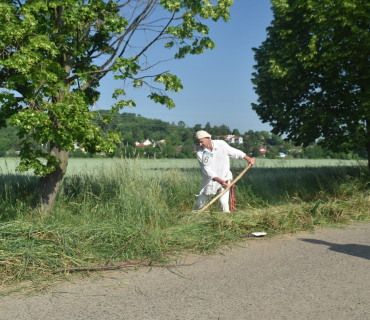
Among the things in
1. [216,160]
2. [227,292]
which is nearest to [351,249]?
[227,292]

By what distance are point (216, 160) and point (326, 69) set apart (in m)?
7.38

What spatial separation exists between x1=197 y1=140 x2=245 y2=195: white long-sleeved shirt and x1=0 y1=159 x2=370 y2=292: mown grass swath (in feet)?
1.92

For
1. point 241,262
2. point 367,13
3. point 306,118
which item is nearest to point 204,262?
point 241,262

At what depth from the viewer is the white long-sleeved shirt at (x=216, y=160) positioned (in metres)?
6.78

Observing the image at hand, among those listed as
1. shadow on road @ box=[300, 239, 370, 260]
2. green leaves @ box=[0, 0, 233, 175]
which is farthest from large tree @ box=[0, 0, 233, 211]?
shadow on road @ box=[300, 239, 370, 260]

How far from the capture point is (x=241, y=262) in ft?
14.8

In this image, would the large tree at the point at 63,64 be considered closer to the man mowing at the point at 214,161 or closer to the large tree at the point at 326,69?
the man mowing at the point at 214,161

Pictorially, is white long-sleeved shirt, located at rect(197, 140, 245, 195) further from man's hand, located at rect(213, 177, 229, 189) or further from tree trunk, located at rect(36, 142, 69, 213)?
tree trunk, located at rect(36, 142, 69, 213)

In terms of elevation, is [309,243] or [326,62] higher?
[326,62]

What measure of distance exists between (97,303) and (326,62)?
11.6 metres

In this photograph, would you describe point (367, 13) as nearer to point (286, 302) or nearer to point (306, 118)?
point (306, 118)

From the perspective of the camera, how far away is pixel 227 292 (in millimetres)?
3555

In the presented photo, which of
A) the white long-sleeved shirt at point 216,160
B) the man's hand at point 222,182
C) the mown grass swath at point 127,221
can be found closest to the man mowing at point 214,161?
the white long-sleeved shirt at point 216,160

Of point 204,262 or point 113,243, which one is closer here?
point 204,262
